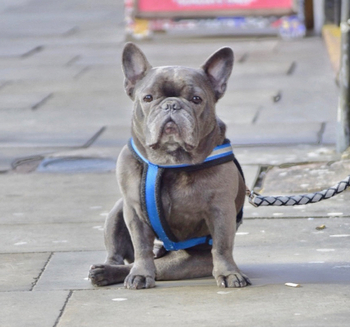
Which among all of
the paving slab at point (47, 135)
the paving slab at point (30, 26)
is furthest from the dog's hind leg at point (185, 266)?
the paving slab at point (30, 26)

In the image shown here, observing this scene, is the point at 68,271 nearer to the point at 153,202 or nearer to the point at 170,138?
the point at 153,202

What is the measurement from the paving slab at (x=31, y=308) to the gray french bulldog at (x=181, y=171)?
29cm

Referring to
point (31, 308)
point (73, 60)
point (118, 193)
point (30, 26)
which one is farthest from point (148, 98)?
point (30, 26)

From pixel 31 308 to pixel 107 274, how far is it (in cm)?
52

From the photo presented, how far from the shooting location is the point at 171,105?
4.69m

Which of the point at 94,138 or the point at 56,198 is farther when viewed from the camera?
the point at 94,138

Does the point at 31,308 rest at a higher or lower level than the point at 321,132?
higher

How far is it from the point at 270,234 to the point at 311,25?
1270 cm

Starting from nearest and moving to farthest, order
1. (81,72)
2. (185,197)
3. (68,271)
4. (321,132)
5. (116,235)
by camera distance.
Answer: (185,197) → (116,235) → (68,271) → (321,132) → (81,72)

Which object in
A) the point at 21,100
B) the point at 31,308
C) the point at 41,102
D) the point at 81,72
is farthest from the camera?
the point at 81,72

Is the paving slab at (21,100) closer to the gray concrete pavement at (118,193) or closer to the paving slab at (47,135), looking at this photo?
the gray concrete pavement at (118,193)

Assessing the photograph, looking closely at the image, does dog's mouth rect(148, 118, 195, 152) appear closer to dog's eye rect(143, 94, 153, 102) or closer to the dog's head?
the dog's head

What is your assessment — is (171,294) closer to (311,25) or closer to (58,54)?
(58,54)

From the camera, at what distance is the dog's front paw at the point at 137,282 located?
497 cm
